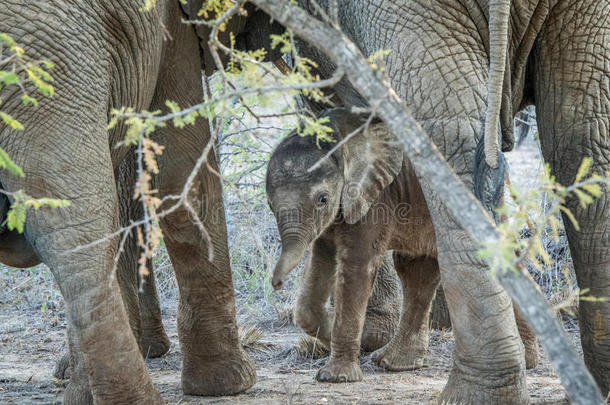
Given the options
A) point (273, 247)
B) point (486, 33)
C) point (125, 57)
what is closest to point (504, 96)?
point (486, 33)

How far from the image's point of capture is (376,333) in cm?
586

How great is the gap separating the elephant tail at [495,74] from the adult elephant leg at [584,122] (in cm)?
58

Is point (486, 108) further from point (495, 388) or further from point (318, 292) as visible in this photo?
point (318, 292)

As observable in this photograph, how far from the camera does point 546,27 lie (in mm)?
3826

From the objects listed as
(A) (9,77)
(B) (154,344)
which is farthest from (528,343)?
(A) (9,77)

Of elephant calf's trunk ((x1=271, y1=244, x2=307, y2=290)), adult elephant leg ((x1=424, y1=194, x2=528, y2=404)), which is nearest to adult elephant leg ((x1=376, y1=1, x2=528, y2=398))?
adult elephant leg ((x1=424, y1=194, x2=528, y2=404))

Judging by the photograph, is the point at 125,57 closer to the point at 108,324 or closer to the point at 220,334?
the point at 108,324

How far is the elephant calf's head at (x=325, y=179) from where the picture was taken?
4.72 m

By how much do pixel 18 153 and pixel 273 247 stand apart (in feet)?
13.2

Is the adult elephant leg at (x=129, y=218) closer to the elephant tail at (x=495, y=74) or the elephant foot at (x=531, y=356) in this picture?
the elephant foot at (x=531, y=356)

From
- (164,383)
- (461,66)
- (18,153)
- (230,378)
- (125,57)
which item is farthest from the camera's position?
(164,383)

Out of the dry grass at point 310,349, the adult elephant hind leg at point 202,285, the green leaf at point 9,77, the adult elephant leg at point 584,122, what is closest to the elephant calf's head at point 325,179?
the adult elephant hind leg at point 202,285

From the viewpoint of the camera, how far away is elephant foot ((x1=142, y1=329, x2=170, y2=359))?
5.70m

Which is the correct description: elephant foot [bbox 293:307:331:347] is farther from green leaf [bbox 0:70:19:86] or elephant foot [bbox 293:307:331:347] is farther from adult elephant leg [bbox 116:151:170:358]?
green leaf [bbox 0:70:19:86]
